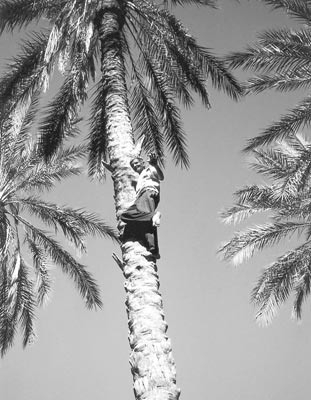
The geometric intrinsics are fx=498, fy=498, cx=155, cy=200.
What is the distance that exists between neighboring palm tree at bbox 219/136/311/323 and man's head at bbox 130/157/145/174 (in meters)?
5.70

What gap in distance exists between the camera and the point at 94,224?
13.3 metres

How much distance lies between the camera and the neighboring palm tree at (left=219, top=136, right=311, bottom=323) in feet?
42.6

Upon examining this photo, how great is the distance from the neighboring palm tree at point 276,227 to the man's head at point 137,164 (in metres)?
5.70

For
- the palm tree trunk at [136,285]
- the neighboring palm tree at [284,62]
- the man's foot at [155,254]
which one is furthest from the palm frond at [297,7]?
the man's foot at [155,254]

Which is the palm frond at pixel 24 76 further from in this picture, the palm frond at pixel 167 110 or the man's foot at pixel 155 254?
the man's foot at pixel 155 254

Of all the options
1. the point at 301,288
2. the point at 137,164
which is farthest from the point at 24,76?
the point at 301,288

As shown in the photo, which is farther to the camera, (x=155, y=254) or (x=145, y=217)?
(x=155, y=254)

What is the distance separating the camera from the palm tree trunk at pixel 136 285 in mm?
5039

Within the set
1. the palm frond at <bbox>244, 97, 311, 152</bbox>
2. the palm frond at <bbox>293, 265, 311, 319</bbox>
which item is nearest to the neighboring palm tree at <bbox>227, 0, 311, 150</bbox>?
the palm frond at <bbox>244, 97, 311, 152</bbox>

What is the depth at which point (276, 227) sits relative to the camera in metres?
13.6

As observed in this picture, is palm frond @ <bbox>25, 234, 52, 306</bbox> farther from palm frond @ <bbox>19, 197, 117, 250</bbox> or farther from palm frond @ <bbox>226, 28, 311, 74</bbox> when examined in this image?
palm frond @ <bbox>226, 28, 311, 74</bbox>

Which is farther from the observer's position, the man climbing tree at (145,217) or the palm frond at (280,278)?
the palm frond at (280,278)

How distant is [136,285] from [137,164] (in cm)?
184

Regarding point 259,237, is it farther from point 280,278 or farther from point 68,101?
point 68,101
